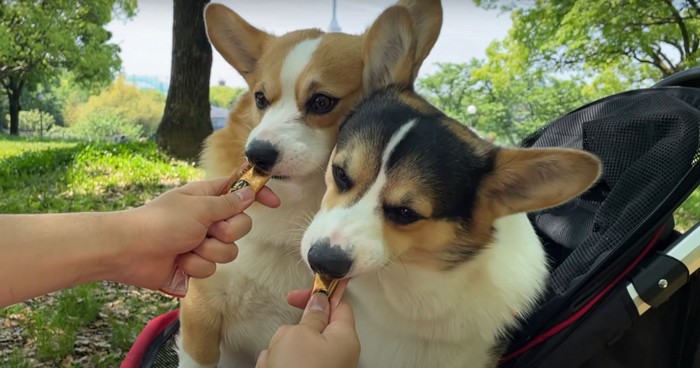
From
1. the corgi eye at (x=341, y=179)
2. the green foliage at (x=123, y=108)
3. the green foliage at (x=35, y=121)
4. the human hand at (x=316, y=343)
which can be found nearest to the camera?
the human hand at (x=316, y=343)

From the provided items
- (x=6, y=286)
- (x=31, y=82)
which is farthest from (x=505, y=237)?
(x=31, y=82)

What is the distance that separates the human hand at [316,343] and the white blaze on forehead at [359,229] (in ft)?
0.41

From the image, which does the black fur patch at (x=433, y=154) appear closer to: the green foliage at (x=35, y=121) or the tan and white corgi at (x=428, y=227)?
the tan and white corgi at (x=428, y=227)

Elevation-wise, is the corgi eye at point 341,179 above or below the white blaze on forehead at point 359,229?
above

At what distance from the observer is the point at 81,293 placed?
3314 millimetres

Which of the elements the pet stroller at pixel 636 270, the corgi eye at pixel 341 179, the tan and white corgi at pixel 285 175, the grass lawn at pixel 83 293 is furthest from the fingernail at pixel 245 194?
the grass lawn at pixel 83 293

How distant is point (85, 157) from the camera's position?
6.44 meters

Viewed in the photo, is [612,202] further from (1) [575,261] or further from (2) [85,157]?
(2) [85,157]

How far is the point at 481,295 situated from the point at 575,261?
1.02ft

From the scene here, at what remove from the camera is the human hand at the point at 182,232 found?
133 cm

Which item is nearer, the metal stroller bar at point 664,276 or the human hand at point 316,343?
the human hand at point 316,343

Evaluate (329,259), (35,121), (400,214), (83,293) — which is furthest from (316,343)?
(35,121)

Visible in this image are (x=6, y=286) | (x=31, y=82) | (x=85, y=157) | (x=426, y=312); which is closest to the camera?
(x=6, y=286)

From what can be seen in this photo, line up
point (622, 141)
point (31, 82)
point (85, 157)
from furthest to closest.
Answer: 1. point (31, 82)
2. point (85, 157)
3. point (622, 141)
